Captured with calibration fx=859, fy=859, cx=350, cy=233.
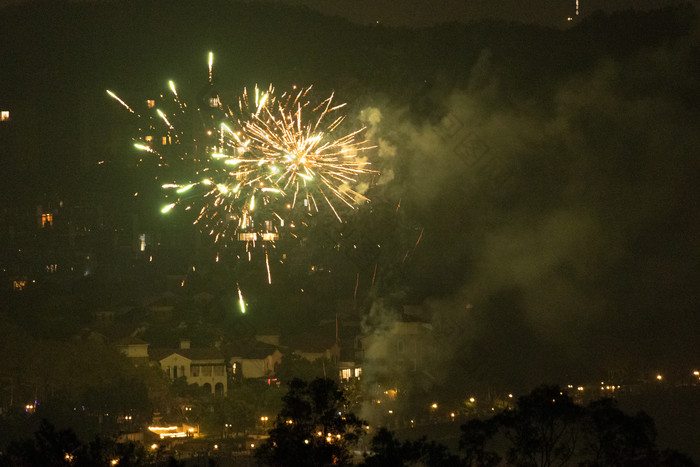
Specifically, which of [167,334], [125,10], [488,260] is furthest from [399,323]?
[125,10]

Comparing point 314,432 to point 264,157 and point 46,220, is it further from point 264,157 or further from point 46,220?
point 46,220

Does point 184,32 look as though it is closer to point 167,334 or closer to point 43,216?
point 43,216

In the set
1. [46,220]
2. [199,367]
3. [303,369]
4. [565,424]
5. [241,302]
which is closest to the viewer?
[565,424]

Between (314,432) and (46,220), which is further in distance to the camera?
(46,220)

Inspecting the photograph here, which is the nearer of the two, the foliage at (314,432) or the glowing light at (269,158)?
the foliage at (314,432)

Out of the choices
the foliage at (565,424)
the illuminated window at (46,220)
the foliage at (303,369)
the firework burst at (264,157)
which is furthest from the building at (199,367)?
the foliage at (565,424)

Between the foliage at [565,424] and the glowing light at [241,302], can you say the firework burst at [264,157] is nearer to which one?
the glowing light at [241,302]

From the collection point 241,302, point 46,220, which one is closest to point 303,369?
point 241,302
